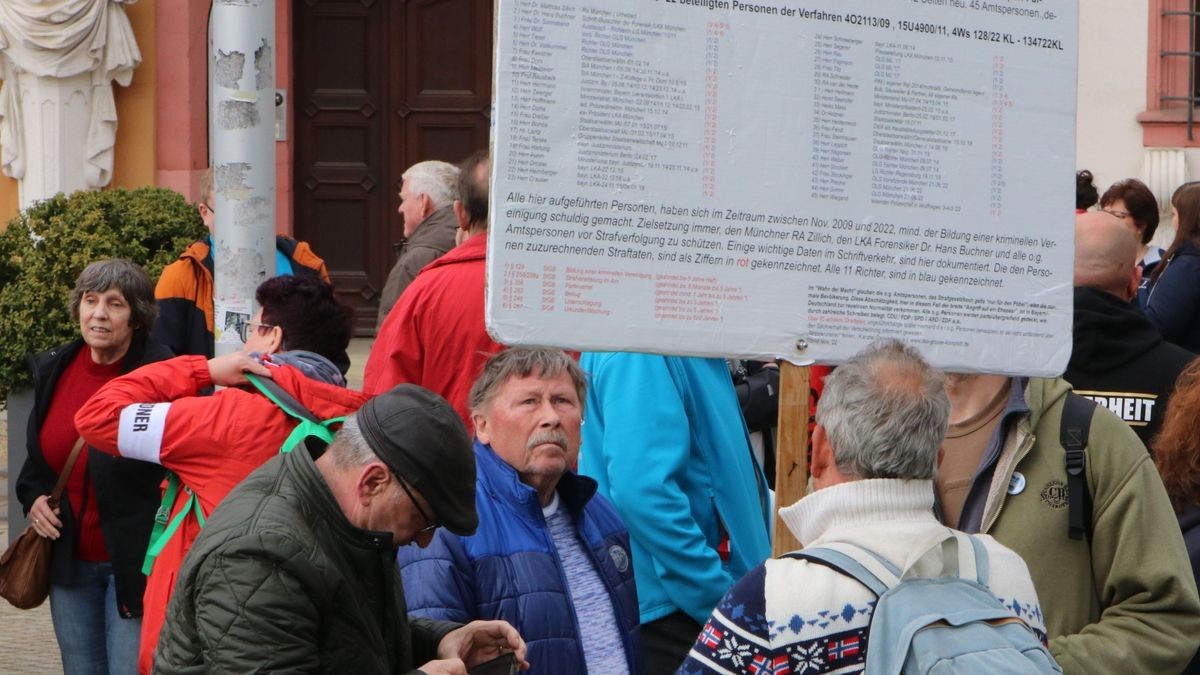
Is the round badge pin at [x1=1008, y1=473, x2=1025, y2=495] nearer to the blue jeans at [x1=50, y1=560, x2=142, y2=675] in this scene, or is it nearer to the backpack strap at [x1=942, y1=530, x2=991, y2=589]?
the backpack strap at [x1=942, y1=530, x2=991, y2=589]

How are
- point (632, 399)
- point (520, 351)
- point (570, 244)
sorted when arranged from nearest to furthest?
point (570, 244) → point (520, 351) → point (632, 399)

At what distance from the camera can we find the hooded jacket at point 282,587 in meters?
2.90

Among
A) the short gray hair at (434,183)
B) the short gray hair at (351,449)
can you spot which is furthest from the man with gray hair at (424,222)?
the short gray hair at (351,449)

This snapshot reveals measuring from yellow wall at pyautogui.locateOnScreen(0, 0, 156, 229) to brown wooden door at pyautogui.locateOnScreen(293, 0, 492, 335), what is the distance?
5.60ft

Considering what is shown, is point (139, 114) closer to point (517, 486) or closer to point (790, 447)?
point (517, 486)

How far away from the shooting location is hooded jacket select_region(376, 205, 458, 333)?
6.91 meters

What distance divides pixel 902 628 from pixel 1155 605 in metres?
1.24

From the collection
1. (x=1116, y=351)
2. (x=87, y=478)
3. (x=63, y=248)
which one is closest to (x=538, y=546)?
(x=1116, y=351)

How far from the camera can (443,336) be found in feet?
17.0

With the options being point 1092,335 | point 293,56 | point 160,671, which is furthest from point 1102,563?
point 293,56

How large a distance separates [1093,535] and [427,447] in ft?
5.05

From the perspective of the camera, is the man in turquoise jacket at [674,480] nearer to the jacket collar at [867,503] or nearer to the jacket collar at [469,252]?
the jacket collar at [469,252]

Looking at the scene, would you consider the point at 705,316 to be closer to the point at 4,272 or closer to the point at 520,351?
the point at 520,351

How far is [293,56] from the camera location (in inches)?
590
